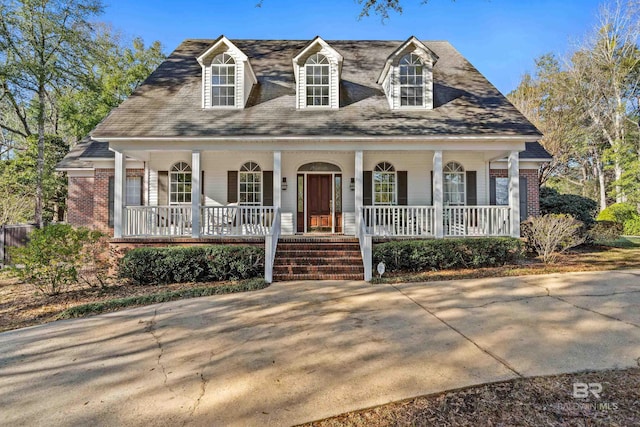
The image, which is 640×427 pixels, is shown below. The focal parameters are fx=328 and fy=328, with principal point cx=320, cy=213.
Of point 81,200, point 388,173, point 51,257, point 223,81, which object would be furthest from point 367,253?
point 81,200

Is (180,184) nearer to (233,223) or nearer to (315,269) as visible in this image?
(233,223)

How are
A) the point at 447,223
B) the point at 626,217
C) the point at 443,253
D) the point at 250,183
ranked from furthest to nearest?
the point at 626,217 < the point at 250,183 < the point at 447,223 < the point at 443,253

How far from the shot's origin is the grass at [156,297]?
613 centimetres

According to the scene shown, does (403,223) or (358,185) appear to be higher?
(358,185)

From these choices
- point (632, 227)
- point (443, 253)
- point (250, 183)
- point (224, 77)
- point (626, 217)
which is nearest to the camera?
point (443, 253)

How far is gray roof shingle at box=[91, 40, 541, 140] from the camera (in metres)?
9.83

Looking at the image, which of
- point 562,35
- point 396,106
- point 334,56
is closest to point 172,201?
point 334,56

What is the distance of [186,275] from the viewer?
8266 millimetres

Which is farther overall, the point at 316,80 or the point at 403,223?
the point at 316,80

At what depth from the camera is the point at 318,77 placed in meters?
11.2

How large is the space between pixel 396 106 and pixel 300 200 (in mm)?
4594

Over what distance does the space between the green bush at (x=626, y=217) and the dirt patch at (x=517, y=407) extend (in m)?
23.0

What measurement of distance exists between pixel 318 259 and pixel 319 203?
3486 millimetres

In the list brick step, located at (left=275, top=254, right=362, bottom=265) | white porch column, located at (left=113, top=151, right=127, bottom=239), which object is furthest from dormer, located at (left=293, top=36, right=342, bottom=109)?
white porch column, located at (left=113, top=151, right=127, bottom=239)
